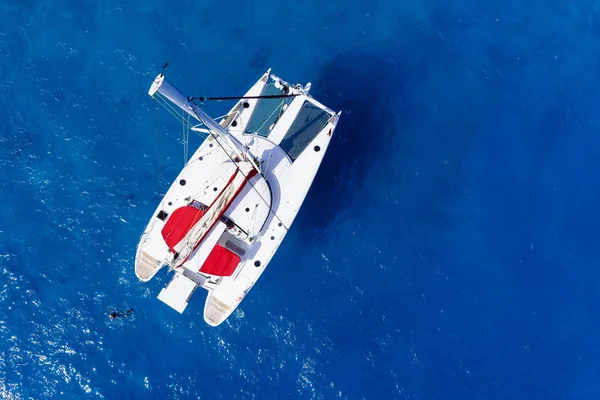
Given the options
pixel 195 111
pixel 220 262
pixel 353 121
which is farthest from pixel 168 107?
pixel 353 121

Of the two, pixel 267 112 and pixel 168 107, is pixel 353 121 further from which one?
pixel 168 107

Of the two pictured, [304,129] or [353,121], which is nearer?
[304,129]

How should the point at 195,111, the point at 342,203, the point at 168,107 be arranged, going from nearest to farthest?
the point at 195,111 < the point at 168,107 < the point at 342,203

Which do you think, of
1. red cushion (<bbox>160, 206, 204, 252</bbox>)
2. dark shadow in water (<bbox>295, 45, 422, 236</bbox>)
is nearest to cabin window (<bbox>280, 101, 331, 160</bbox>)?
dark shadow in water (<bbox>295, 45, 422, 236</bbox>)

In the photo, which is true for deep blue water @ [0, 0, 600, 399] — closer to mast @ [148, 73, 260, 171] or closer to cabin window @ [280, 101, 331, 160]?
cabin window @ [280, 101, 331, 160]

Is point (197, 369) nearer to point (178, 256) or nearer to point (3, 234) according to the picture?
point (178, 256)

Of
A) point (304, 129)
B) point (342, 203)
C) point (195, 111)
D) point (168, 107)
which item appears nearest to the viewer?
point (195, 111)
